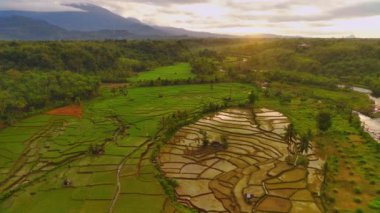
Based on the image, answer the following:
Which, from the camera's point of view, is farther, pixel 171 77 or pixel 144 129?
pixel 171 77

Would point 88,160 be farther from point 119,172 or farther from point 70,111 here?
point 70,111

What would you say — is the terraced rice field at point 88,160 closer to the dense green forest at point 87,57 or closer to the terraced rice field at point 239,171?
the terraced rice field at point 239,171

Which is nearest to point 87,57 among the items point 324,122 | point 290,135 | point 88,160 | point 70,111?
point 70,111

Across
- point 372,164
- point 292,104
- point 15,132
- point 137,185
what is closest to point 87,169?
point 137,185

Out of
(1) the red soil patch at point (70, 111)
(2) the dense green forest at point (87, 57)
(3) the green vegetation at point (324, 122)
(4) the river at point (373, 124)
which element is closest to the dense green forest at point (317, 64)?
(4) the river at point (373, 124)

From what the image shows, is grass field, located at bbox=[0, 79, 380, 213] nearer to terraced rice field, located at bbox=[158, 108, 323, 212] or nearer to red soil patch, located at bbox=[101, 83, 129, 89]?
terraced rice field, located at bbox=[158, 108, 323, 212]

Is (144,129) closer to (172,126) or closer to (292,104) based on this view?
(172,126)
